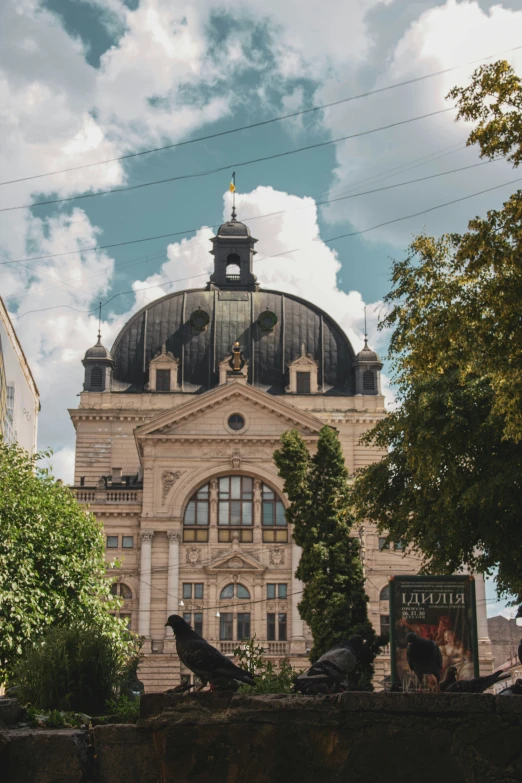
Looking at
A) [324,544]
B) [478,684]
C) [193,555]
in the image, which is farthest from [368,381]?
[478,684]

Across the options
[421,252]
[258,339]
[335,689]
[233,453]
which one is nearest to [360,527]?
[233,453]

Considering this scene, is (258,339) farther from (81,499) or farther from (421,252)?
(421,252)

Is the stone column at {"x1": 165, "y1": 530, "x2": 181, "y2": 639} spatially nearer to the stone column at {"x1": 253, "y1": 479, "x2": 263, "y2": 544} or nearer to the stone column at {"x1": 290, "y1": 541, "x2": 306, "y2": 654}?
the stone column at {"x1": 253, "y1": 479, "x2": 263, "y2": 544}

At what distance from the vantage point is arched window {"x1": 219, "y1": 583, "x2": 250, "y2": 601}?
63156 mm

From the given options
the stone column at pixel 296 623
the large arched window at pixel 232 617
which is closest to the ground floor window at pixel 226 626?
the large arched window at pixel 232 617

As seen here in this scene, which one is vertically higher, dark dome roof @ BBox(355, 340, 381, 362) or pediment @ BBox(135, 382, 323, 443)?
dark dome roof @ BBox(355, 340, 381, 362)

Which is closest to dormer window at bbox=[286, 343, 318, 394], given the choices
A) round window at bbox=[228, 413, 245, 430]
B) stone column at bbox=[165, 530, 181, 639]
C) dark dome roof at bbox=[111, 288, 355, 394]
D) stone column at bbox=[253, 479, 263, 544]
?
dark dome roof at bbox=[111, 288, 355, 394]

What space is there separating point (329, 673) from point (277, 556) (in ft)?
164

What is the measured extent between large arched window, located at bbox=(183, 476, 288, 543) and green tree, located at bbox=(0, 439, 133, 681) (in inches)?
930

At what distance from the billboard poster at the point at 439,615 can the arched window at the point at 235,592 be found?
125 ft

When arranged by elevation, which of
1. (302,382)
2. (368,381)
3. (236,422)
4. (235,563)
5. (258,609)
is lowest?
(258,609)

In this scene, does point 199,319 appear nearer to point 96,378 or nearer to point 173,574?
point 96,378

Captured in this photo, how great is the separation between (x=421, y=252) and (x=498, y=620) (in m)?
98.0

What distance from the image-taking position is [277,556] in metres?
63.8
